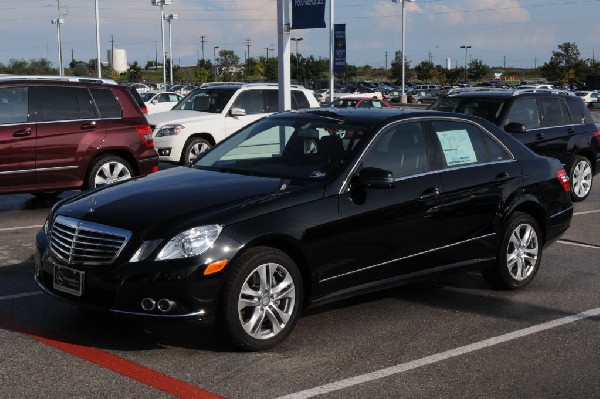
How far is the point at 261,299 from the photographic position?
213 inches

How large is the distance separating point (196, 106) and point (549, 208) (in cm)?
1110

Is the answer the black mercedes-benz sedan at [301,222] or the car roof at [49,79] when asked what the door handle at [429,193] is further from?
the car roof at [49,79]

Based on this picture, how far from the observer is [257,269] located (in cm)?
535

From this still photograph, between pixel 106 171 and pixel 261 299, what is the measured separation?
6740 mm

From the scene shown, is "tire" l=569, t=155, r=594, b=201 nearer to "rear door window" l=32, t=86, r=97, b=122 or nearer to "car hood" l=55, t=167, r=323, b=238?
"rear door window" l=32, t=86, r=97, b=122

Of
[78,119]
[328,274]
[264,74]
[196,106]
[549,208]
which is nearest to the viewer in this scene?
[328,274]

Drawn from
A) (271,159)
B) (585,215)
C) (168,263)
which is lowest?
(585,215)

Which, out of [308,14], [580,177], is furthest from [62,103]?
[580,177]

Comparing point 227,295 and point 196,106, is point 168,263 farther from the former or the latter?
point 196,106

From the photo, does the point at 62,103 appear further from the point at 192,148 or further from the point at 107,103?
the point at 192,148

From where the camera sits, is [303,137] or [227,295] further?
[303,137]

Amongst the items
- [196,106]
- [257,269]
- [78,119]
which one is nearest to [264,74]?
[196,106]

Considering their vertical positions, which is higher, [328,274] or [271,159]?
[271,159]

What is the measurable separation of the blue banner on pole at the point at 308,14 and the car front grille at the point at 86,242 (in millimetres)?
8070
